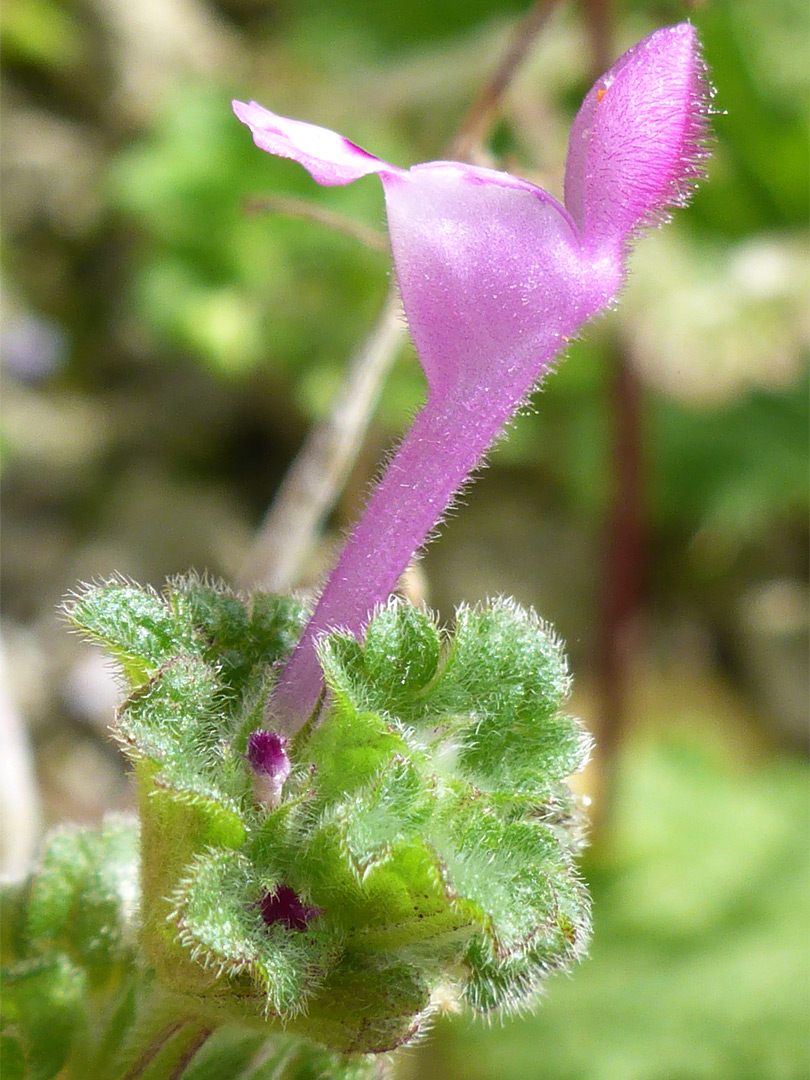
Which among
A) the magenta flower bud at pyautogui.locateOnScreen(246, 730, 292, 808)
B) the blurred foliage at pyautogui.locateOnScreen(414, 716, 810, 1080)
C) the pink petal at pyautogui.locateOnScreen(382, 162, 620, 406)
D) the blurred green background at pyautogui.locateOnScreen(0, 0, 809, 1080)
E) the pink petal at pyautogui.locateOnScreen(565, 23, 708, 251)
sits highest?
the blurred green background at pyautogui.locateOnScreen(0, 0, 809, 1080)

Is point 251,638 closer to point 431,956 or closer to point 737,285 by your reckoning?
point 431,956

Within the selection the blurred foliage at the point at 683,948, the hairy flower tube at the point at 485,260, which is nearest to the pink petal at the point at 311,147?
the hairy flower tube at the point at 485,260

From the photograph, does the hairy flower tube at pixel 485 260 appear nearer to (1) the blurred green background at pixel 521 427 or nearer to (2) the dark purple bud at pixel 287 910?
(2) the dark purple bud at pixel 287 910

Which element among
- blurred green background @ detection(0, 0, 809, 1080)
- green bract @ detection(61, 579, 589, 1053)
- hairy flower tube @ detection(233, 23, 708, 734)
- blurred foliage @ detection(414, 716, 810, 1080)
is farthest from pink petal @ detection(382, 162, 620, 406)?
blurred foliage @ detection(414, 716, 810, 1080)

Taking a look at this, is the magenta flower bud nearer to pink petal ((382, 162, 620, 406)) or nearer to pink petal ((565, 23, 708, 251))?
pink petal ((382, 162, 620, 406))

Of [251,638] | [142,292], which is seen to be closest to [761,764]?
[142,292]

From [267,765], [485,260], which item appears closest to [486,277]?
[485,260]
